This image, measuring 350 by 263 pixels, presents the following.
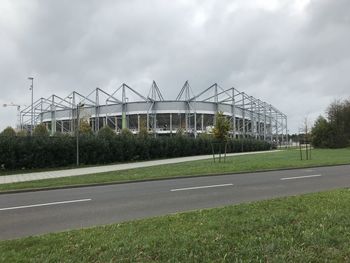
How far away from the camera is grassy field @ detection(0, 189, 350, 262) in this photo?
541 cm

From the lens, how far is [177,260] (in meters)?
5.25

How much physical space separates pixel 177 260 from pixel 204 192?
8.23m

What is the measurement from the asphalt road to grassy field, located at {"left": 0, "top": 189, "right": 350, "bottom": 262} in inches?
65.3

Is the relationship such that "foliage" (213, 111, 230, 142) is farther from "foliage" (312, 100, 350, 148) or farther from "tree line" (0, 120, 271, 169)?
"foliage" (312, 100, 350, 148)

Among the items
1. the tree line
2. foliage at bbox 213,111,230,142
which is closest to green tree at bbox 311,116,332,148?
the tree line

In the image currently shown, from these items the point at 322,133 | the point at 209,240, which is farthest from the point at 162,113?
the point at 209,240

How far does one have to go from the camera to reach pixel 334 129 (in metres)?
66.4

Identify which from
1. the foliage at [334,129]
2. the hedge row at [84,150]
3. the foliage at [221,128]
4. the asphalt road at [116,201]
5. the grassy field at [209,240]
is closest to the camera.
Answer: the grassy field at [209,240]

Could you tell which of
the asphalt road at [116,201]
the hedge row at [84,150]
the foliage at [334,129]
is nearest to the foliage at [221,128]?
the hedge row at [84,150]

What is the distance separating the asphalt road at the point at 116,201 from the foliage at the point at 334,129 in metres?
53.0

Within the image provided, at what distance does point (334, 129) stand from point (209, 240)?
65.0 metres

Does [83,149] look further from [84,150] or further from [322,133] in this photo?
[322,133]

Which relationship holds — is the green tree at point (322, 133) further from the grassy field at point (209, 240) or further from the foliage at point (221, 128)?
the grassy field at point (209, 240)

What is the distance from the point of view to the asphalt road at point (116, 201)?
8992mm
